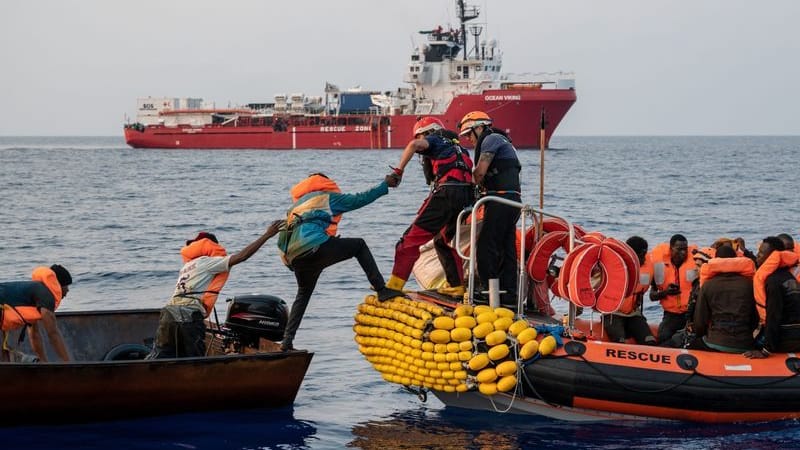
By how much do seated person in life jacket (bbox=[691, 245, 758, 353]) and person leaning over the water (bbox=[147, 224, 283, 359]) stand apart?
375cm

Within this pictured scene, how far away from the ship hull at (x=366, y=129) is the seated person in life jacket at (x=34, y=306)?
6266 centimetres

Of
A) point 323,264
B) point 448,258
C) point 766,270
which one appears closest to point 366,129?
point 448,258

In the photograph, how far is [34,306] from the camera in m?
9.71

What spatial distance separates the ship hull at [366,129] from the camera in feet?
241

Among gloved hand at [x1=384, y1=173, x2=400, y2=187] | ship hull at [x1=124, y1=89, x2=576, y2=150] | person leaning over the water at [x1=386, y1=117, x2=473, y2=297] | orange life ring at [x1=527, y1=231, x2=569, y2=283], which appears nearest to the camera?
gloved hand at [x1=384, y1=173, x2=400, y2=187]

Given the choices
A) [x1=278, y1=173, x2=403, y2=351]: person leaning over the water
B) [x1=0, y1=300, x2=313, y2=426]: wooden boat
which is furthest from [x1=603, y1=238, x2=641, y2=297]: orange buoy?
[x1=0, y1=300, x2=313, y2=426]: wooden boat

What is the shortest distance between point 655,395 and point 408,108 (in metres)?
76.7

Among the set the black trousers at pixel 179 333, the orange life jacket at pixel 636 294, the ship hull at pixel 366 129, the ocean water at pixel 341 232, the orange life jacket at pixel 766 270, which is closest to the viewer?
the orange life jacket at pixel 766 270

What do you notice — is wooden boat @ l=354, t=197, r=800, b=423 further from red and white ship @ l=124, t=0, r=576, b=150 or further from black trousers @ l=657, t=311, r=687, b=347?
red and white ship @ l=124, t=0, r=576, b=150

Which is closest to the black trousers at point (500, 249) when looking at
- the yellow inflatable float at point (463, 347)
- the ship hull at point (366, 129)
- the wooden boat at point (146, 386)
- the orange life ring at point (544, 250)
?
the orange life ring at point (544, 250)

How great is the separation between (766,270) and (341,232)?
21.1 meters

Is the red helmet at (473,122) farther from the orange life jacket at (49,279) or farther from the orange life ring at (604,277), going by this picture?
the orange life jacket at (49,279)

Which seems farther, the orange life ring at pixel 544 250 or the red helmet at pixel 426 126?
the orange life ring at pixel 544 250

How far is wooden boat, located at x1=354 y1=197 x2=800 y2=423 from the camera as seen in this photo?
9.31 meters
